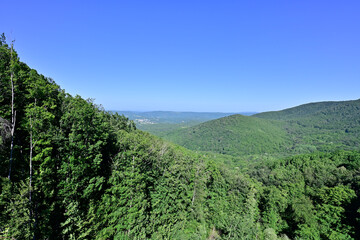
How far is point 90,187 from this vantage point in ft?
42.8

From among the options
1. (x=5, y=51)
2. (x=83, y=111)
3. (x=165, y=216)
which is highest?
(x=5, y=51)

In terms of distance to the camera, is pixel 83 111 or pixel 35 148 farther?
pixel 83 111

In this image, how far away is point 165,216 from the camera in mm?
18547

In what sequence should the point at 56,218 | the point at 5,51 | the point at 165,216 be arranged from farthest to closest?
the point at 165,216
the point at 56,218
the point at 5,51

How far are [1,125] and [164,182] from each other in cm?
1563

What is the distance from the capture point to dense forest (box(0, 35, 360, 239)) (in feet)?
34.0

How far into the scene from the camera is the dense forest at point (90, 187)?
10.4 meters

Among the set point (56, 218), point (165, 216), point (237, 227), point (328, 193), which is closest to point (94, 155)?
point (56, 218)

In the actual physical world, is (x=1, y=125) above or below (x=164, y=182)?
above

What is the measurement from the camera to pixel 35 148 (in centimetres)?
1105

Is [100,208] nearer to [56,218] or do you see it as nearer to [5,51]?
[56,218]

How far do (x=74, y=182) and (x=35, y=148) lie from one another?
382cm

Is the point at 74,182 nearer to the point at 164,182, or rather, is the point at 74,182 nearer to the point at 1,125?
the point at 1,125

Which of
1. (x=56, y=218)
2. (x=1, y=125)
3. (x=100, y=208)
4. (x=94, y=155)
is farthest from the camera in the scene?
(x=94, y=155)
